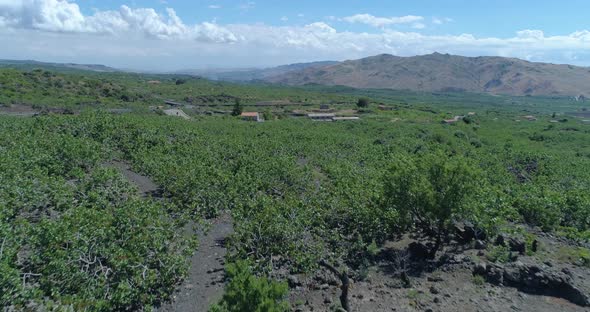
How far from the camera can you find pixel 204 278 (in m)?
14.5

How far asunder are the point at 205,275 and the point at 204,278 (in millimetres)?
224

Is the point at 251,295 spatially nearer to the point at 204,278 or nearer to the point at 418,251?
the point at 204,278

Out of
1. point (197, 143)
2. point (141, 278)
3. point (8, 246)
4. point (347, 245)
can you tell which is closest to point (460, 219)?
point (347, 245)

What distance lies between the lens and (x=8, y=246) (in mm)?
11562

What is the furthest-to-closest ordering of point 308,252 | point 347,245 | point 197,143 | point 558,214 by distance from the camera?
point 197,143, point 558,214, point 347,245, point 308,252

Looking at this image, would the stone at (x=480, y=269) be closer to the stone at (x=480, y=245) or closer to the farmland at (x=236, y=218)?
the farmland at (x=236, y=218)

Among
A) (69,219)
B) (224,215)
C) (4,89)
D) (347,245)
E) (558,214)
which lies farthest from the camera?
(4,89)

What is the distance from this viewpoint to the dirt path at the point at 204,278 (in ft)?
42.1

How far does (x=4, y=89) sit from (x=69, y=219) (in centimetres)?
6734

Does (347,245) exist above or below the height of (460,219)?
below

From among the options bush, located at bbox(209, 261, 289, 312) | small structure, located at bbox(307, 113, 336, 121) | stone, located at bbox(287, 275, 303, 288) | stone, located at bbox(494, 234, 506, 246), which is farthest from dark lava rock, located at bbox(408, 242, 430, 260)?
small structure, located at bbox(307, 113, 336, 121)

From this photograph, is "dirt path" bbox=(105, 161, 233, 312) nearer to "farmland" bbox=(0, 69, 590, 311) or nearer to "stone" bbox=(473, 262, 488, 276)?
"farmland" bbox=(0, 69, 590, 311)

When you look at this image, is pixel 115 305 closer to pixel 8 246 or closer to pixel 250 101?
pixel 8 246

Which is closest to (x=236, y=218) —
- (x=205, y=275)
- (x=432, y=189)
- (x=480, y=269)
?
(x=205, y=275)
